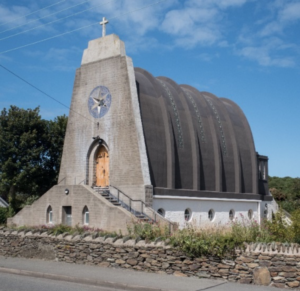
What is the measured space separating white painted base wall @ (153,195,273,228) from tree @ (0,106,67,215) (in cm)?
1203

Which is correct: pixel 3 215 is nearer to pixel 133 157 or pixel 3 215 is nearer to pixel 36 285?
pixel 133 157

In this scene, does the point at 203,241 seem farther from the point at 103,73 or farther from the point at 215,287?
the point at 103,73

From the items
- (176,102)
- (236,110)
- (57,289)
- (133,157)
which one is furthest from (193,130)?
(57,289)

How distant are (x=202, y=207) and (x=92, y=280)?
15261 millimetres

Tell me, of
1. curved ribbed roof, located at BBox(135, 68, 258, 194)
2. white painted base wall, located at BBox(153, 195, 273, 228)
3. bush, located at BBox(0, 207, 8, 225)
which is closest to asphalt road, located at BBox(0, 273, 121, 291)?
white painted base wall, located at BBox(153, 195, 273, 228)

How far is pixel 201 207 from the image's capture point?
26.5 metres

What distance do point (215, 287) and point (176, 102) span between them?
1781cm

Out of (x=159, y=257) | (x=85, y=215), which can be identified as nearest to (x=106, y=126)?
(x=85, y=215)

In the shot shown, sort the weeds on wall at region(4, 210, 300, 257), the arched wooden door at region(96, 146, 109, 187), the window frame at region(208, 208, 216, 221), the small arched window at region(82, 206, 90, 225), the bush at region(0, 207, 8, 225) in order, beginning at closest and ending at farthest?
the weeds on wall at region(4, 210, 300, 257) < the small arched window at region(82, 206, 90, 225) < the arched wooden door at region(96, 146, 109, 187) < the window frame at region(208, 208, 216, 221) < the bush at region(0, 207, 8, 225)

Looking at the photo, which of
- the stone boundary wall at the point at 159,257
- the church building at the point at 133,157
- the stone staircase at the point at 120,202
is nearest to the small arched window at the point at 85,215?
the church building at the point at 133,157

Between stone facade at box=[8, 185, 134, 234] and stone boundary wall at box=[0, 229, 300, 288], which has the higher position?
stone facade at box=[8, 185, 134, 234]

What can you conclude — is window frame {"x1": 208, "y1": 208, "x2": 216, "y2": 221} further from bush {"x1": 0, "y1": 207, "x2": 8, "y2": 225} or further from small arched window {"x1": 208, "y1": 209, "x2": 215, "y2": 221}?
bush {"x1": 0, "y1": 207, "x2": 8, "y2": 225}

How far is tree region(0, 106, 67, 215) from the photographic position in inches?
1230

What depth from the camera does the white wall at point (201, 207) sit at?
23.8 metres
